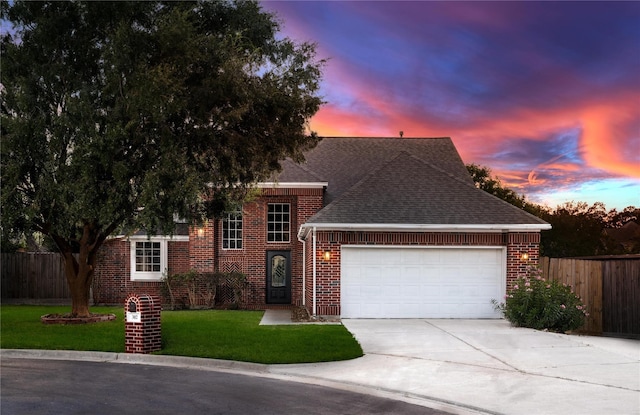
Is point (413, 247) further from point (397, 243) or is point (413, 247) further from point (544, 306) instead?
point (544, 306)

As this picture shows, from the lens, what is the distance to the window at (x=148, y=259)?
87.5 ft

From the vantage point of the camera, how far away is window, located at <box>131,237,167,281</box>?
87.5 ft

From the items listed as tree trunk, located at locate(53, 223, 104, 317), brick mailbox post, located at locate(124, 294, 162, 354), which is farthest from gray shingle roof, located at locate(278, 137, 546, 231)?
brick mailbox post, located at locate(124, 294, 162, 354)

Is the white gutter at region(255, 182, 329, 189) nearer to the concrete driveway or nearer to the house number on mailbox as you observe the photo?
the concrete driveway

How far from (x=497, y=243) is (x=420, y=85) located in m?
5.74

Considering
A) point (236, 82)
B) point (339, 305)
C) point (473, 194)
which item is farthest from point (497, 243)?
point (236, 82)

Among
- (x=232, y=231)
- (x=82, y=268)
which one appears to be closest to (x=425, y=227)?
(x=232, y=231)

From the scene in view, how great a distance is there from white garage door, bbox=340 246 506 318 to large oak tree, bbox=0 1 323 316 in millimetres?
5210

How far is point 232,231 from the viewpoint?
26.8 meters

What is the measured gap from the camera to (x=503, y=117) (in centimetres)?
2366

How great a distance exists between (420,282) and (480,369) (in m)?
8.58

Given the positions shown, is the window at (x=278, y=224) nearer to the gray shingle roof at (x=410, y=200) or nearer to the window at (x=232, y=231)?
the window at (x=232, y=231)

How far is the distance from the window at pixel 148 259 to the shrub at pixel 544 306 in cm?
1394

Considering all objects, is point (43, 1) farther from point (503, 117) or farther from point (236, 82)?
point (503, 117)
